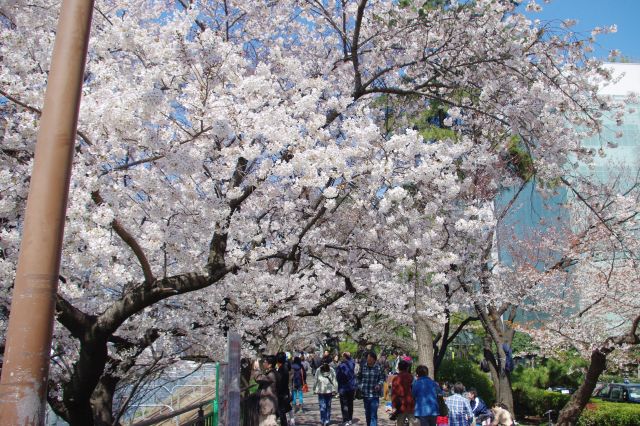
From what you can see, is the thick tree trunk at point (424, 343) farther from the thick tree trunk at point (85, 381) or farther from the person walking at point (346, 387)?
the thick tree trunk at point (85, 381)

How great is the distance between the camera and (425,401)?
8.27 m

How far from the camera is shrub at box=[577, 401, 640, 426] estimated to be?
14961 millimetres

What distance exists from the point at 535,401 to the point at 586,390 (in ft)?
27.5

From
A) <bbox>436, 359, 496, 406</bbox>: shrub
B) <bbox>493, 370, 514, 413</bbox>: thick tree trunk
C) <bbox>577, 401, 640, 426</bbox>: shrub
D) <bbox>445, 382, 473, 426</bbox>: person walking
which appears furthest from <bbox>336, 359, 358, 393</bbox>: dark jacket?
<bbox>436, 359, 496, 406</bbox>: shrub

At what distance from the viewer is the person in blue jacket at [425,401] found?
823 centimetres

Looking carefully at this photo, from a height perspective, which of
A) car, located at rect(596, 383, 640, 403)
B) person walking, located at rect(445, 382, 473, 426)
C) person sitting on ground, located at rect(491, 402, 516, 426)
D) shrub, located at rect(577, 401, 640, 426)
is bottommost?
shrub, located at rect(577, 401, 640, 426)

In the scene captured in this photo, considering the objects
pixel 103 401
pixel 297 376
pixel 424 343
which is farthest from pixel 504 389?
pixel 103 401

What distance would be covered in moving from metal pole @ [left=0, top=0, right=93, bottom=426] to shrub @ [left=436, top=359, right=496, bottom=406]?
1780cm

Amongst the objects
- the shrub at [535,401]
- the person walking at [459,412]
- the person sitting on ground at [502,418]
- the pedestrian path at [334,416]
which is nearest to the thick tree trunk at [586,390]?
the person sitting on ground at [502,418]

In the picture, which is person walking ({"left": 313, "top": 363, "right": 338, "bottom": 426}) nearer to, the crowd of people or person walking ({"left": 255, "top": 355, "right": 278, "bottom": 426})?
the crowd of people

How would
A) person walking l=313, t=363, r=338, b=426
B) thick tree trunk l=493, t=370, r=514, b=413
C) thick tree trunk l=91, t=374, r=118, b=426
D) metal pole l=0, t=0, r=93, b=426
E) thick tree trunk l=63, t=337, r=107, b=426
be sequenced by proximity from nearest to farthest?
metal pole l=0, t=0, r=93, b=426 → thick tree trunk l=63, t=337, r=107, b=426 → thick tree trunk l=91, t=374, r=118, b=426 → person walking l=313, t=363, r=338, b=426 → thick tree trunk l=493, t=370, r=514, b=413

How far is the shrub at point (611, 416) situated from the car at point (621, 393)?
397 cm

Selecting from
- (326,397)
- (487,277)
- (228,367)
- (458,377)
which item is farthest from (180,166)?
(458,377)

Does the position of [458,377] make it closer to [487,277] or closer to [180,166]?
[487,277]
